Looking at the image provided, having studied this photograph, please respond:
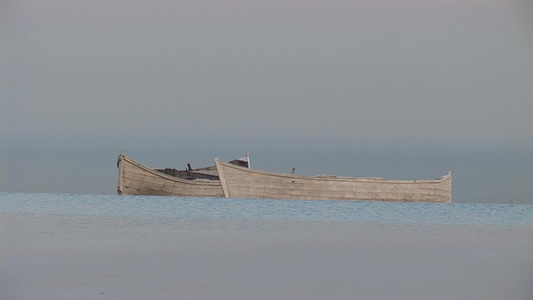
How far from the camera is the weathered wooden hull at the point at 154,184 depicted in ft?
87.6

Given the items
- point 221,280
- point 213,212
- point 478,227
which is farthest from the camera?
→ point 213,212

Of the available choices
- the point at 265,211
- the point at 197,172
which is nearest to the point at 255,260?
the point at 265,211

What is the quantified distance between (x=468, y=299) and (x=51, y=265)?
4873 millimetres

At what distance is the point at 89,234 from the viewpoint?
47.9ft

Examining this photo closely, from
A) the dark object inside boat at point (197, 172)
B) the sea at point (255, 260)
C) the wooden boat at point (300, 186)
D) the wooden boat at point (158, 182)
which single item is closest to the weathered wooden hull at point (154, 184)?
the wooden boat at point (158, 182)

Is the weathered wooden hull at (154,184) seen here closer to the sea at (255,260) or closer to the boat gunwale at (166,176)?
the boat gunwale at (166,176)

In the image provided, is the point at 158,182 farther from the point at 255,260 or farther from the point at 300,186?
the point at 255,260

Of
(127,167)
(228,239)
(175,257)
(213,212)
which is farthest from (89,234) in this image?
(127,167)

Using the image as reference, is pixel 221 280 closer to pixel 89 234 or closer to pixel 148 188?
pixel 89 234

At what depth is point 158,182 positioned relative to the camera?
89.7ft

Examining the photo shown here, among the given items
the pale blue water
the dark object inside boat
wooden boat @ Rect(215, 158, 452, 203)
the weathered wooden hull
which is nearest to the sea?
the pale blue water

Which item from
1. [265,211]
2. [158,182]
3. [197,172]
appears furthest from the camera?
[197,172]

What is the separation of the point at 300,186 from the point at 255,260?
15.1 m

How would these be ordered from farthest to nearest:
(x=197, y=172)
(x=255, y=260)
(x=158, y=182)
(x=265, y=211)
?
(x=197, y=172), (x=158, y=182), (x=265, y=211), (x=255, y=260)
